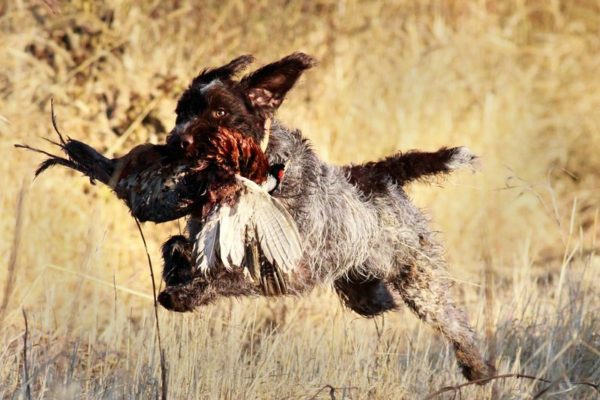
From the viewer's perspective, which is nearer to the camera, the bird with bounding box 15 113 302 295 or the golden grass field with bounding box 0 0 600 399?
the bird with bounding box 15 113 302 295

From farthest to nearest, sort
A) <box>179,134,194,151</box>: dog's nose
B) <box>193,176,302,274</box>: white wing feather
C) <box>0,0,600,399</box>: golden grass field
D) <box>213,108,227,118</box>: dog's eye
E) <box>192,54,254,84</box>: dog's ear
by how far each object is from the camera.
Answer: <box>0,0,600,399</box>: golden grass field → <box>192,54,254,84</box>: dog's ear → <box>213,108,227,118</box>: dog's eye → <box>179,134,194,151</box>: dog's nose → <box>193,176,302,274</box>: white wing feather

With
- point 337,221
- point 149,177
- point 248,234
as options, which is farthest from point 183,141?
point 337,221

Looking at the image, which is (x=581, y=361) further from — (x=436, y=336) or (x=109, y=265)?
(x=109, y=265)

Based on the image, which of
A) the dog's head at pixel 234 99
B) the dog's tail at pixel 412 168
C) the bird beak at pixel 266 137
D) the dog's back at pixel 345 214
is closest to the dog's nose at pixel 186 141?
the dog's head at pixel 234 99

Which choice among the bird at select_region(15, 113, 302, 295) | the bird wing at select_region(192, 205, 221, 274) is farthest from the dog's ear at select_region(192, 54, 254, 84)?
the bird wing at select_region(192, 205, 221, 274)

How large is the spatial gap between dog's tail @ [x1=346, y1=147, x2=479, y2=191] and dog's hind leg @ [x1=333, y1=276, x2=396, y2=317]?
21.3 inches

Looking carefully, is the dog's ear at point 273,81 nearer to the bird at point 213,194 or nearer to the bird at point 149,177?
the bird at point 213,194

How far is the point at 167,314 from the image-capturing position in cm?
566

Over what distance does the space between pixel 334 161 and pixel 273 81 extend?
15.8ft

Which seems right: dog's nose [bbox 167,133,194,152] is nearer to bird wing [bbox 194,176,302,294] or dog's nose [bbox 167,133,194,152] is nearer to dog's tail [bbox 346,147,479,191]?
bird wing [bbox 194,176,302,294]

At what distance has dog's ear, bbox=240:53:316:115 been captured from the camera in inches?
181

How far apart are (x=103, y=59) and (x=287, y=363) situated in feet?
15.0

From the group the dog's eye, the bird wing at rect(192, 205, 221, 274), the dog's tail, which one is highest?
the dog's eye

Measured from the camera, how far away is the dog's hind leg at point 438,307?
528 cm
